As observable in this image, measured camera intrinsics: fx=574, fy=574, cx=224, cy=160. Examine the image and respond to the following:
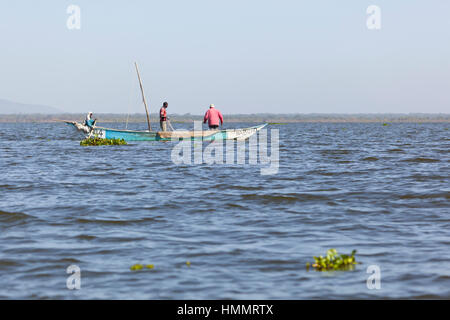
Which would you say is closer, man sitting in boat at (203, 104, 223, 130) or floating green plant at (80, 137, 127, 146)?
Result: man sitting in boat at (203, 104, 223, 130)

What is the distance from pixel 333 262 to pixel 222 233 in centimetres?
256

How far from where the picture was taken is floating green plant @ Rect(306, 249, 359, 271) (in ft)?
23.7

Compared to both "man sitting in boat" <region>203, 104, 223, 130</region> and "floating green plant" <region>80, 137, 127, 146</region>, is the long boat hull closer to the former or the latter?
"floating green plant" <region>80, 137, 127, 146</region>

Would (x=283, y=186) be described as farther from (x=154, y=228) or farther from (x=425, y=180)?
(x=154, y=228)

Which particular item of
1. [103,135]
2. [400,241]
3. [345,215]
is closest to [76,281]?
[400,241]

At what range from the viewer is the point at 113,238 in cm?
910

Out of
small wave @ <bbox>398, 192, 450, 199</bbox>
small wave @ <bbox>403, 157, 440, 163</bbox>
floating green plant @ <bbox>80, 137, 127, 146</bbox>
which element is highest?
floating green plant @ <bbox>80, 137, 127, 146</bbox>

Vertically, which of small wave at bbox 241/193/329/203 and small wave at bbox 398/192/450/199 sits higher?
small wave at bbox 398/192/450/199

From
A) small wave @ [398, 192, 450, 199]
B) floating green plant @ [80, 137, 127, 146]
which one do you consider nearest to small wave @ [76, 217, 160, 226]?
small wave @ [398, 192, 450, 199]

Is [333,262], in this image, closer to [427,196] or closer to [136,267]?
[136,267]

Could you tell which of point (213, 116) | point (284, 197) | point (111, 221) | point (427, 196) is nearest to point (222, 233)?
→ point (111, 221)

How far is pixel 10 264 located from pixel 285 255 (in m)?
3.73

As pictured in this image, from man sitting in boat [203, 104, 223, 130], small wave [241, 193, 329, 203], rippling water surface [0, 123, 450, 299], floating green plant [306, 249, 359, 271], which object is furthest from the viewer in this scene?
man sitting in boat [203, 104, 223, 130]

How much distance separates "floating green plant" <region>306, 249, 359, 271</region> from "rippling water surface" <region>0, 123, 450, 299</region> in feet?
0.51
